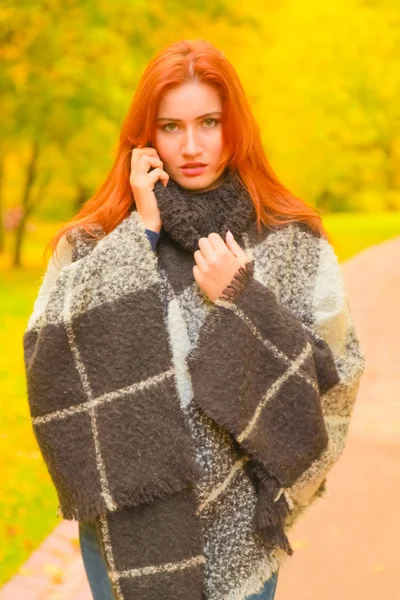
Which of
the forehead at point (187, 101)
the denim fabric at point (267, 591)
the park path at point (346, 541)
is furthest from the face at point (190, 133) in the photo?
the park path at point (346, 541)

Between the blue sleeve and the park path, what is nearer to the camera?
the blue sleeve

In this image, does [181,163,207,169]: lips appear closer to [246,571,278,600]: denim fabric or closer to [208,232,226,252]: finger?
[208,232,226,252]: finger

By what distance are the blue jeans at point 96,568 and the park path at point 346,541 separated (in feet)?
1.74

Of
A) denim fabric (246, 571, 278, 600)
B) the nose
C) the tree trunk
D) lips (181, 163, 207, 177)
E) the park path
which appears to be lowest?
the park path

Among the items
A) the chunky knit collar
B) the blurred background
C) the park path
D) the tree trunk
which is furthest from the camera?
the tree trunk

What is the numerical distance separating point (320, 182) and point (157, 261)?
25243 millimetres

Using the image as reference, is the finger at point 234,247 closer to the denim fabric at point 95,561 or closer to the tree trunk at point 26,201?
the denim fabric at point 95,561

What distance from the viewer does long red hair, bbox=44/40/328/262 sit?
2043 mm

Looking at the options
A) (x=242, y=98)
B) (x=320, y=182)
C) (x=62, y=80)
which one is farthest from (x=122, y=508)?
(x=320, y=182)

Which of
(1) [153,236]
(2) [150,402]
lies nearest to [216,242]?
(1) [153,236]

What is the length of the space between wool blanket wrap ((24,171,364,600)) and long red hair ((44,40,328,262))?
0.14 metres

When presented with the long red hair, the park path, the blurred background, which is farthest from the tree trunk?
the long red hair

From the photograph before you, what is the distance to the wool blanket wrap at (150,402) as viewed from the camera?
1931mm

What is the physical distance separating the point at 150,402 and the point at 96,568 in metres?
0.45
